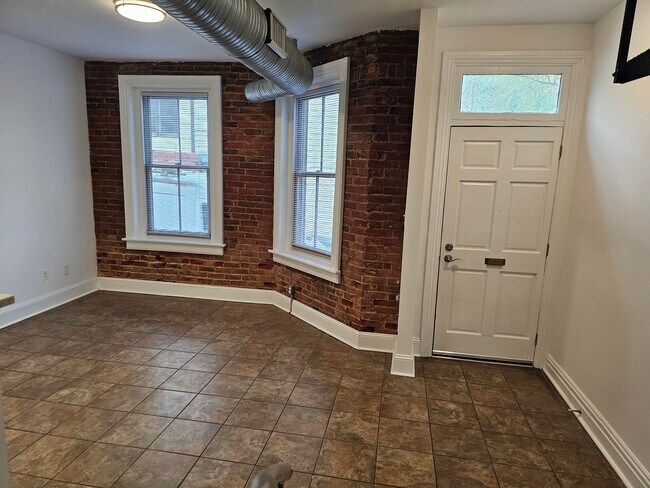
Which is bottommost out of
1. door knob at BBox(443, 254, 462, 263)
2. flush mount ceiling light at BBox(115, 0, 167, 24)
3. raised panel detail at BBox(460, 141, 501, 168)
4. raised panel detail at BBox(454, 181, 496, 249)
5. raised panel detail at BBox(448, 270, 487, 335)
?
raised panel detail at BBox(448, 270, 487, 335)

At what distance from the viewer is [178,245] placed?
4551mm

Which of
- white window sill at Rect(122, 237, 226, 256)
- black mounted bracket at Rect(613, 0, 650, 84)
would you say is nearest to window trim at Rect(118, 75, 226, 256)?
white window sill at Rect(122, 237, 226, 256)

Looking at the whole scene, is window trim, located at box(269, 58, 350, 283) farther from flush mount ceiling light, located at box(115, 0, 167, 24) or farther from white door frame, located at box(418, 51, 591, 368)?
flush mount ceiling light, located at box(115, 0, 167, 24)

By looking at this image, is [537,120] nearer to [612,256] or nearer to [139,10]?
[612,256]

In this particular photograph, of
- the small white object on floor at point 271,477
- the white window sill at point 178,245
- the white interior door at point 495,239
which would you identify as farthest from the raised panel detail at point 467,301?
the white window sill at point 178,245

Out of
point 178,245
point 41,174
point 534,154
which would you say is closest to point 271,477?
point 534,154

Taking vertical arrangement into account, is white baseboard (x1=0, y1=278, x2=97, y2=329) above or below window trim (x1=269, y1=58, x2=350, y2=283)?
below

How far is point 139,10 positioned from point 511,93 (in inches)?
111

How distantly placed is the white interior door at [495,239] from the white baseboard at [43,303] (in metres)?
3.97

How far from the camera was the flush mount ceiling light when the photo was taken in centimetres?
268

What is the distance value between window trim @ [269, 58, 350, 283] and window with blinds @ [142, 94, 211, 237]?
34.5 inches

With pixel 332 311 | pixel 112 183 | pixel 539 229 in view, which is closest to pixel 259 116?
pixel 112 183

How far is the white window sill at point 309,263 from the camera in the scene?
11.9ft

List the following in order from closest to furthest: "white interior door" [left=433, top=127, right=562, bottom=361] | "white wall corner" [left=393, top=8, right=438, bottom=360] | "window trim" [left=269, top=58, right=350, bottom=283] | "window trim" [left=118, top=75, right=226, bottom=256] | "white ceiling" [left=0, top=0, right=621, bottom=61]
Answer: "white ceiling" [left=0, top=0, right=621, bottom=61] → "white wall corner" [left=393, top=8, right=438, bottom=360] → "white interior door" [left=433, top=127, right=562, bottom=361] → "window trim" [left=269, top=58, right=350, bottom=283] → "window trim" [left=118, top=75, right=226, bottom=256]
